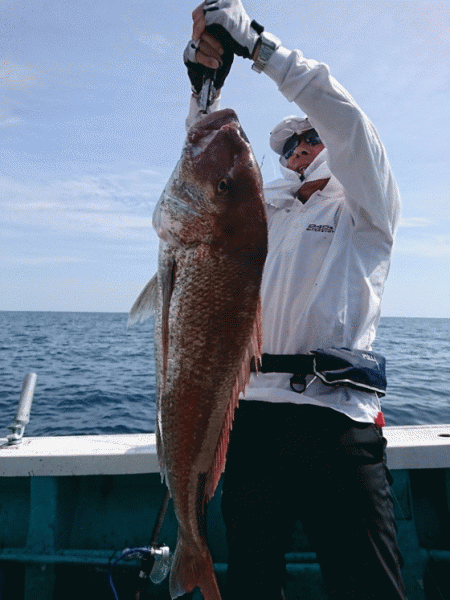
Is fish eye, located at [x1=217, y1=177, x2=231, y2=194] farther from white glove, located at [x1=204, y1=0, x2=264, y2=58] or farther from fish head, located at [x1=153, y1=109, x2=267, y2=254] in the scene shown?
white glove, located at [x1=204, y1=0, x2=264, y2=58]

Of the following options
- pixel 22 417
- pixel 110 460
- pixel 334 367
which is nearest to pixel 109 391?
pixel 22 417

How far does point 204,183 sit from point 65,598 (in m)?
3.36

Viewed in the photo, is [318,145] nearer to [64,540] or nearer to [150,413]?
[64,540]

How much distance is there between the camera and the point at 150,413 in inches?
448

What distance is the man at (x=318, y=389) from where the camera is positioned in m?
2.06

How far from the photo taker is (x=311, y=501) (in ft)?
7.23

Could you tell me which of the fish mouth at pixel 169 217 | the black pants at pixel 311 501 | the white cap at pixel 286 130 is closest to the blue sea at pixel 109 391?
the white cap at pixel 286 130

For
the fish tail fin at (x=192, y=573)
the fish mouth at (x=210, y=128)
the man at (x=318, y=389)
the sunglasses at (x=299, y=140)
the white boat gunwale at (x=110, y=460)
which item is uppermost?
the sunglasses at (x=299, y=140)

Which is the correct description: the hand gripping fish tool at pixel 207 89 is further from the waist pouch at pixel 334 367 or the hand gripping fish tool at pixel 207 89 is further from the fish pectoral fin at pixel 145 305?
the waist pouch at pixel 334 367

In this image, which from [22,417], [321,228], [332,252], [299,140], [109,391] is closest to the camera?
[332,252]

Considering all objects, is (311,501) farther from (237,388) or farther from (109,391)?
(109,391)

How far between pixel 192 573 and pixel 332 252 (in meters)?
1.71

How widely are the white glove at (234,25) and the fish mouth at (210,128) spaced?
0.45 m

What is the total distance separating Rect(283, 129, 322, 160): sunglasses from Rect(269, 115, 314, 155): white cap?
0.10 ft
